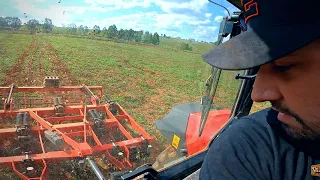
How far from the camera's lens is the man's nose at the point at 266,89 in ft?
2.72

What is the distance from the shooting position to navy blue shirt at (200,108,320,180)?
1.06m

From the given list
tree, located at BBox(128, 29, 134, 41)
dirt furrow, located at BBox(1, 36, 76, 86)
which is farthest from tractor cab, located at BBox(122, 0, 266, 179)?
tree, located at BBox(128, 29, 134, 41)

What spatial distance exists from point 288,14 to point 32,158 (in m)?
3.97

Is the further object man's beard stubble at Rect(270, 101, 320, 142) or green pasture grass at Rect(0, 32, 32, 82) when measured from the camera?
green pasture grass at Rect(0, 32, 32, 82)

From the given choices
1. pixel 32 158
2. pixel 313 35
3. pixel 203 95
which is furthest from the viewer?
pixel 32 158

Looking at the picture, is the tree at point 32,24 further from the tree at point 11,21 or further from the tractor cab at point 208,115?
the tractor cab at point 208,115

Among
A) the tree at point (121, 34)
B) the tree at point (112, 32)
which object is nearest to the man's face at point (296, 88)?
the tree at point (112, 32)

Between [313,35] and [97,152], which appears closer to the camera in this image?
[313,35]

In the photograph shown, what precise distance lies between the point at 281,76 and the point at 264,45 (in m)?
0.12

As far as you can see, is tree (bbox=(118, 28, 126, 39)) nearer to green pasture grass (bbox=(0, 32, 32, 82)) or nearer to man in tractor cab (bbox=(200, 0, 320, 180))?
green pasture grass (bbox=(0, 32, 32, 82))

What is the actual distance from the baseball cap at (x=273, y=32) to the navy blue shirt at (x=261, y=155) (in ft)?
1.65

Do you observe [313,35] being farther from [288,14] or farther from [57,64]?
[57,64]

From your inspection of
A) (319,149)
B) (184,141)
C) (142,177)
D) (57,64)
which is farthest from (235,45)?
(57,64)

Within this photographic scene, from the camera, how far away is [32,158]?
12.7 ft
